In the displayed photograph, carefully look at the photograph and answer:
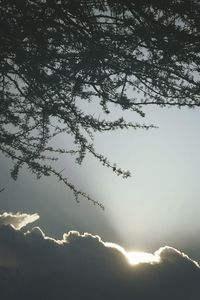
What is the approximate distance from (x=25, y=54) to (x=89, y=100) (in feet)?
4.11

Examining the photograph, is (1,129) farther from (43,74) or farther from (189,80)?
(189,80)

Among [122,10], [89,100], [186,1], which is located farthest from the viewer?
[89,100]

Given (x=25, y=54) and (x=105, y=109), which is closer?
(x=25, y=54)

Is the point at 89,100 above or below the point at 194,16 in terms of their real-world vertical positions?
below

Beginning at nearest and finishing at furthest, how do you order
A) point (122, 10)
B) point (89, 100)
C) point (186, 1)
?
point (186, 1) → point (122, 10) → point (89, 100)

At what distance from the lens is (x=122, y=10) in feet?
21.1

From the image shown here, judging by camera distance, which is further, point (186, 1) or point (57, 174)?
point (57, 174)

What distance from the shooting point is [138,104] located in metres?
6.52

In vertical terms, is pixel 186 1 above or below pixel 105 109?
above

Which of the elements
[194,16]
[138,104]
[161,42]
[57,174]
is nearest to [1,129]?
[57,174]

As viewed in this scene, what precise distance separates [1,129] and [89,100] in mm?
1523

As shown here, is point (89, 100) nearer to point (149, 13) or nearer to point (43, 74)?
→ point (43, 74)

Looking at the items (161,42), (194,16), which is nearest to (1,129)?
(161,42)

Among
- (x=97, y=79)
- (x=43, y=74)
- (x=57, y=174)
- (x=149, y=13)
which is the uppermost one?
(x=149, y=13)
